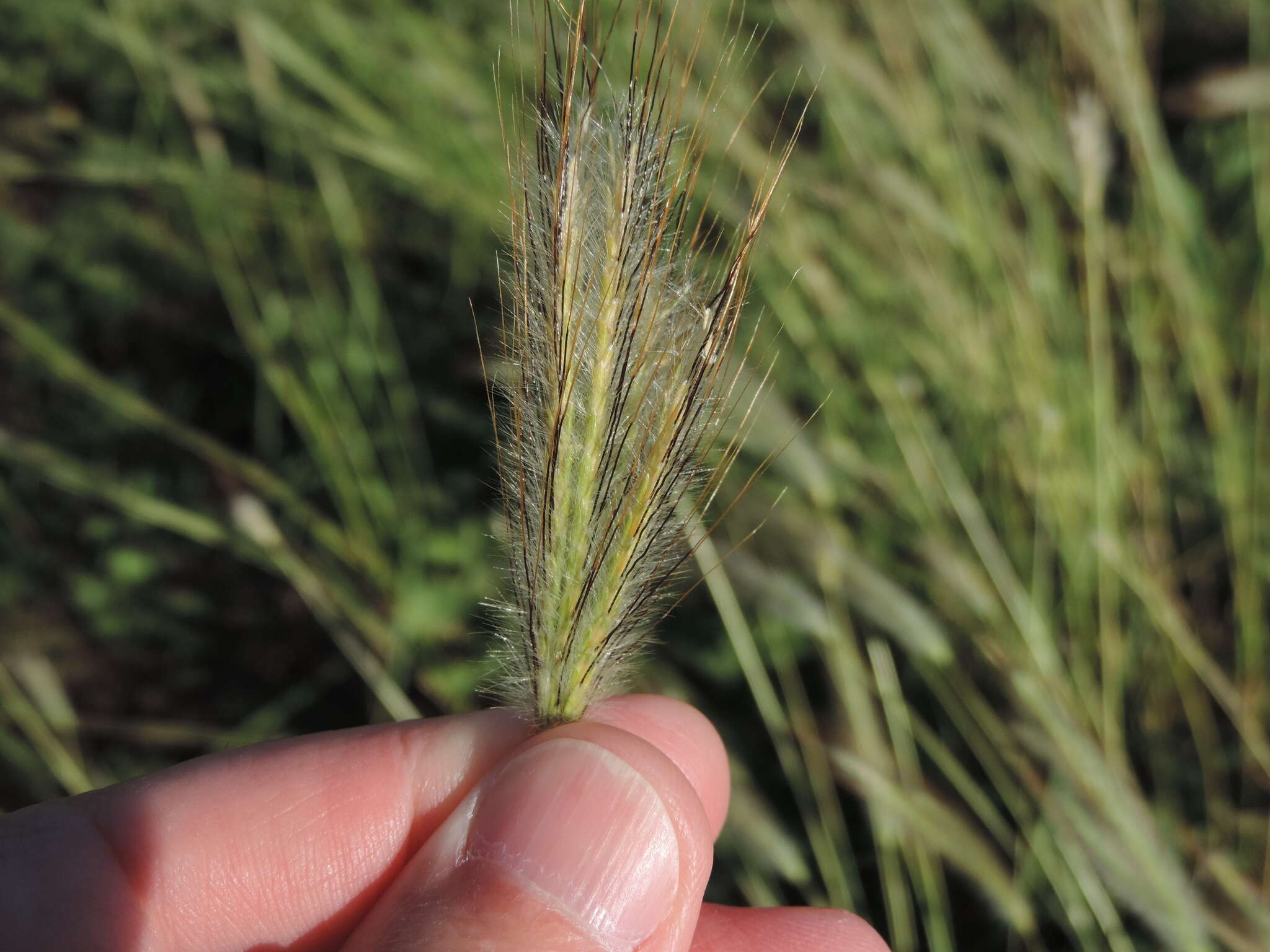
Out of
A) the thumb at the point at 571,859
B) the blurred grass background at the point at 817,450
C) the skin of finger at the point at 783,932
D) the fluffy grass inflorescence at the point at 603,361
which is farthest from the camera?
the blurred grass background at the point at 817,450

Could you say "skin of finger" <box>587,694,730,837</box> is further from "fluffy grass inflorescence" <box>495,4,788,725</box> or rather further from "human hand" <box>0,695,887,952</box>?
"fluffy grass inflorescence" <box>495,4,788,725</box>

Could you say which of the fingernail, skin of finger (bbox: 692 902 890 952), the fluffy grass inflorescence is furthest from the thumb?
skin of finger (bbox: 692 902 890 952)

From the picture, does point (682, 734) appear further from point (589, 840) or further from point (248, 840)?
point (248, 840)

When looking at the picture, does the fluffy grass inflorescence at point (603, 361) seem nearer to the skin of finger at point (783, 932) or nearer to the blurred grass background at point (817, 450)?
the blurred grass background at point (817, 450)

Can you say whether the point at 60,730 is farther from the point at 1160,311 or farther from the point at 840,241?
the point at 1160,311

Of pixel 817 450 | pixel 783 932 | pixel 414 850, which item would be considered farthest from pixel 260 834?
pixel 817 450

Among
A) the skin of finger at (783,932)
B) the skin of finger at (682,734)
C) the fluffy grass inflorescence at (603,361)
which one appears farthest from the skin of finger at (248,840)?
the skin of finger at (783,932)
